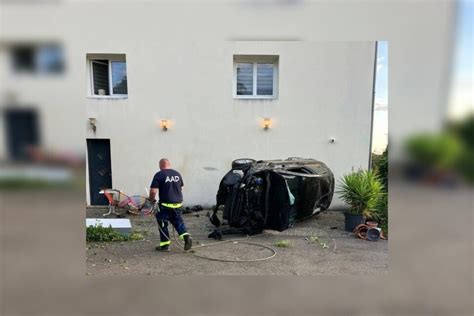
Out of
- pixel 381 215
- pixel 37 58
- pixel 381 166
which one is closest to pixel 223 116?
pixel 381 166

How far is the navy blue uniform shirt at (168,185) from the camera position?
3.80 metres

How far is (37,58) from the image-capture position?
2303mm

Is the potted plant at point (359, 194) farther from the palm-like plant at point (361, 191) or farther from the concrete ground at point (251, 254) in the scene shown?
the concrete ground at point (251, 254)

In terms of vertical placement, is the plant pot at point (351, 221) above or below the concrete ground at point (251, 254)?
above

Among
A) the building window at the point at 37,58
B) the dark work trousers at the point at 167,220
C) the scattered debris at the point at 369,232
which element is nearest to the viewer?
the building window at the point at 37,58

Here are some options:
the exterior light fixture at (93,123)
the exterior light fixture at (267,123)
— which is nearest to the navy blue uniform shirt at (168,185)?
the exterior light fixture at (93,123)

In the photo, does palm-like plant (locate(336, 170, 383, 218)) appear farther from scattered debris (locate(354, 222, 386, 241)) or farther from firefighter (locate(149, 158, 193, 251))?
firefighter (locate(149, 158, 193, 251))

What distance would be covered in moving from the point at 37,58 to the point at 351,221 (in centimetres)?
397

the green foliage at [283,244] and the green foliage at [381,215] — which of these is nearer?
the green foliage at [381,215]

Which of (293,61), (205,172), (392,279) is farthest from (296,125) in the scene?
(392,279)

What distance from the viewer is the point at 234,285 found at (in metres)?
3.31

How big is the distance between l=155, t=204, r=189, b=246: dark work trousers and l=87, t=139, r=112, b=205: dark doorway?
67 cm

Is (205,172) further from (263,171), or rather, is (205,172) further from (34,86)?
(34,86)

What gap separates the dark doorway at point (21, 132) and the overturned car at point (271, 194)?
91.1 inches
